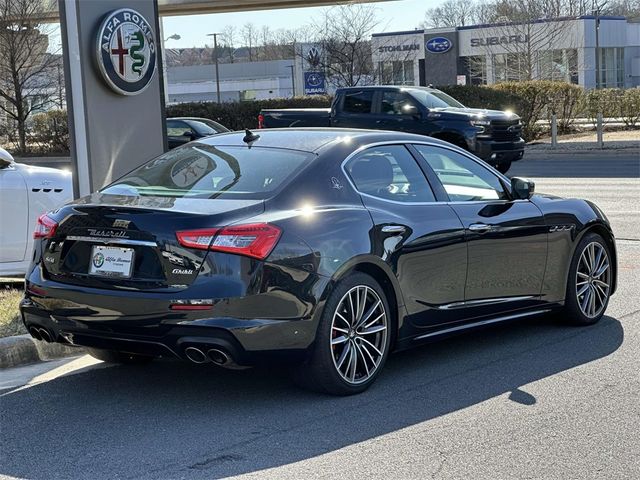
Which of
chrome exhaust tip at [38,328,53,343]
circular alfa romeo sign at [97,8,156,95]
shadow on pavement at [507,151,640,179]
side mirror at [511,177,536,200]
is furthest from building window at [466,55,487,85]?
chrome exhaust tip at [38,328,53,343]

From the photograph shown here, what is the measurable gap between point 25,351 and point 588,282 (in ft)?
13.4

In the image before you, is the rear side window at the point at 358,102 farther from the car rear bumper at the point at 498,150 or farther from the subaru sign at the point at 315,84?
the subaru sign at the point at 315,84

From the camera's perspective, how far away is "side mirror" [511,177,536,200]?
22.3 ft

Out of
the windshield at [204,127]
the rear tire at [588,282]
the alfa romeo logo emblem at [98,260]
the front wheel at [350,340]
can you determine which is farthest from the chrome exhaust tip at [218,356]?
the windshield at [204,127]

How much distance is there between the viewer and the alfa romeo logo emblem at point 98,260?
5234 mm

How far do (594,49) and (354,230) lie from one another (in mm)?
69378

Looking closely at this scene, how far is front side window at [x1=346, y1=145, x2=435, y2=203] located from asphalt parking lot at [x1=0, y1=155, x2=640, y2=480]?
3.63 feet

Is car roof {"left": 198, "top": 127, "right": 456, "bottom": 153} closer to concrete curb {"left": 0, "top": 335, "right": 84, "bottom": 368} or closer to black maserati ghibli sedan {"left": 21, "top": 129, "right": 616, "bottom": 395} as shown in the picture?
black maserati ghibli sedan {"left": 21, "top": 129, "right": 616, "bottom": 395}

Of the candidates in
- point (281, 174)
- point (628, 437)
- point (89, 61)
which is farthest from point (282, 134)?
point (628, 437)

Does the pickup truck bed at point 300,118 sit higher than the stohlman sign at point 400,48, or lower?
lower

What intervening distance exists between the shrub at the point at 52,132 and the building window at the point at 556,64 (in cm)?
2521

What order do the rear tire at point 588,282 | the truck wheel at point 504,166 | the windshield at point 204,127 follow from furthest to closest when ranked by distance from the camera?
the windshield at point 204,127 < the truck wheel at point 504,166 < the rear tire at point 588,282

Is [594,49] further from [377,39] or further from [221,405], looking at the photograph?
[221,405]

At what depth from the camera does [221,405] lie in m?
5.39
